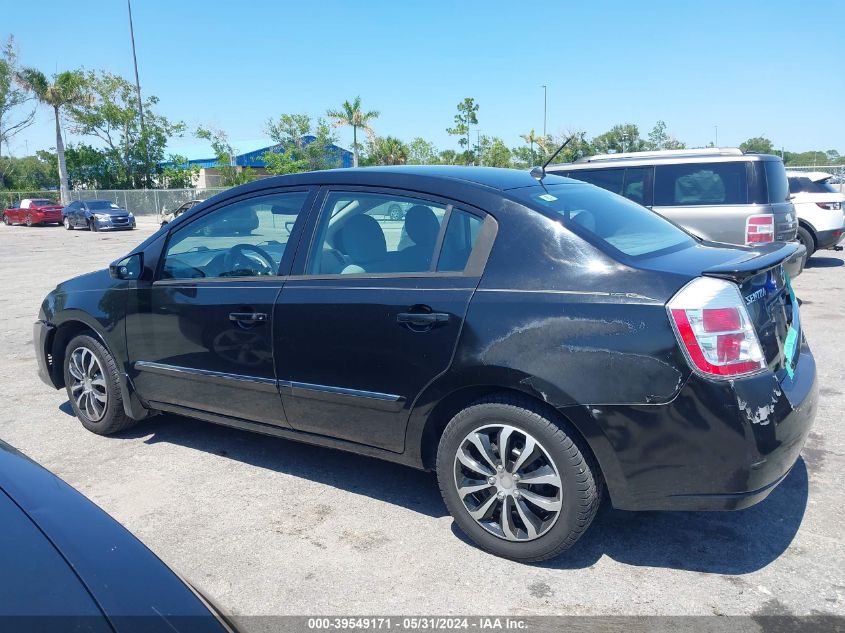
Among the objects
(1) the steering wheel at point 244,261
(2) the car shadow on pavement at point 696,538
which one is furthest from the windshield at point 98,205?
(2) the car shadow on pavement at point 696,538

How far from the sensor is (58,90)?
4331cm

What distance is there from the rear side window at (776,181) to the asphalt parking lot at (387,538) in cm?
366

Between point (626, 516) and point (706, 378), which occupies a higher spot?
point (706, 378)

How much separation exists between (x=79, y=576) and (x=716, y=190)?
7.84 m

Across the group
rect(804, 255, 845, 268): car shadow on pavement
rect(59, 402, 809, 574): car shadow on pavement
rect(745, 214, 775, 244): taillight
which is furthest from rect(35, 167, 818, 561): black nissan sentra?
rect(804, 255, 845, 268): car shadow on pavement

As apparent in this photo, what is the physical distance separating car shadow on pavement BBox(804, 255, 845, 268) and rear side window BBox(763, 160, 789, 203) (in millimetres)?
5652

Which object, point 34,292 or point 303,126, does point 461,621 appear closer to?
point 34,292

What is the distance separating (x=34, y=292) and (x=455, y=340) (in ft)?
36.2

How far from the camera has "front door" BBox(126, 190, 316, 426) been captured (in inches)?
152

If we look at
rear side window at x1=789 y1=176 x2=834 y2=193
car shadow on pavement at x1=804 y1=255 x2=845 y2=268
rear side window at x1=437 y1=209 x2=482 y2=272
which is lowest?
car shadow on pavement at x1=804 y1=255 x2=845 y2=268

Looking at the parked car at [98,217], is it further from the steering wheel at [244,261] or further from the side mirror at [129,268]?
the steering wheel at [244,261]

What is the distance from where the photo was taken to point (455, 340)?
10.4ft

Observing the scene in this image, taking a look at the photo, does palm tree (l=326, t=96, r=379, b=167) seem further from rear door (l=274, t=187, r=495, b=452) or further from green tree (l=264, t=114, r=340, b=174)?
rear door (l=274, t=187, r=495, b=452)

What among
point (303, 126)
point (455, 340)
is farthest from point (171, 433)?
point (303, 126)
